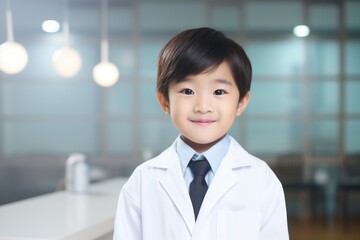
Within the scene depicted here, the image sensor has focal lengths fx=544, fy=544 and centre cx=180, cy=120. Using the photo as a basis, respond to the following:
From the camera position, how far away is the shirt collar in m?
1.10

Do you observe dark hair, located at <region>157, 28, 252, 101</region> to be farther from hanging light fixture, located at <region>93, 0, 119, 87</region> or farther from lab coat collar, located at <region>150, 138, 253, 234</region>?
hanging light fixture, located at <region>93, 0, 119, 87</region>

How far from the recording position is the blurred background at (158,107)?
353 cm

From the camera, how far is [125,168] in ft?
12.4

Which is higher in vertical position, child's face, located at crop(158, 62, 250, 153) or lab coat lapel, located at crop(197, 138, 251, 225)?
Answer: child's face, located at crop(158, 62, 250, 153)

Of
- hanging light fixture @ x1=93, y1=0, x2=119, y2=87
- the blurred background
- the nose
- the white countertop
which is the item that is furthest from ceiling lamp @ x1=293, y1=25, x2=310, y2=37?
the nose

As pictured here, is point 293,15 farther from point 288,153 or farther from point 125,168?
point 125,168

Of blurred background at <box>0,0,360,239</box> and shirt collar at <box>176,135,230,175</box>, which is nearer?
shirt collar at <box>176,135,230,175</box>

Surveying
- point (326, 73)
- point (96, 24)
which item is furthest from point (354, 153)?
point (96, 24)

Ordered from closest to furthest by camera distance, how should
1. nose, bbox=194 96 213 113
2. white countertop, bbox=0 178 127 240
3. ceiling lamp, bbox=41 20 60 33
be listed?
1. nose, bbox=194 96 213 113
2. white countertop, bbox=0 178 127 240
3. ceiling lamp, bbox=41 20 60 33

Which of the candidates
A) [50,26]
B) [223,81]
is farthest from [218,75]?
[50,26]

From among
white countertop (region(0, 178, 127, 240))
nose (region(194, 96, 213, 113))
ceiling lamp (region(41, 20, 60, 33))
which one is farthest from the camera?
ceiling lamp (region(41, 20, 60, 33))

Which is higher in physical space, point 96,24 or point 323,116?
point 96,24

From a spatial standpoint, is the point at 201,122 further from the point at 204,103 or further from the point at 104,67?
the point at 104,67

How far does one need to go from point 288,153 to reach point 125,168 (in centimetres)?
112
